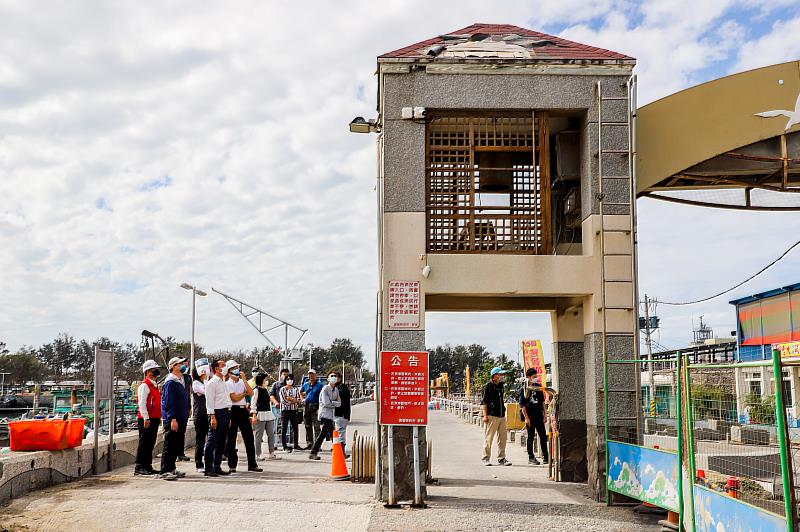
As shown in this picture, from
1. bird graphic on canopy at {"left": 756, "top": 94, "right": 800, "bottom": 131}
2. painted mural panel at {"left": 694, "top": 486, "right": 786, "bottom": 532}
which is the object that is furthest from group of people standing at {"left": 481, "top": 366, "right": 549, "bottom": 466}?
painted mural panel at {"left": 694, "top": 486, "right": 786, "bottom": 532}

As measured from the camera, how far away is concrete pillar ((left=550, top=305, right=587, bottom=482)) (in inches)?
507

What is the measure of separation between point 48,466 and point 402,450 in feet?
15.7

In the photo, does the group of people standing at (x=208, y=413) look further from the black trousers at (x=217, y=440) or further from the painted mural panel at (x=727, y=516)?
the painted mural panel at (x=727, y=516)

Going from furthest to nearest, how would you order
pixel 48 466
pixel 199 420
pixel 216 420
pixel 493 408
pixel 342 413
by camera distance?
pixel 493 408 < pixel 342 413 < pixel 199 420 < pixel 216 420 < pixel 48 466

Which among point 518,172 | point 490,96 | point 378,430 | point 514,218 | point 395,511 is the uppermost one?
point 490,96

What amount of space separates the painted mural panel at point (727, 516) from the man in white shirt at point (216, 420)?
7289mm

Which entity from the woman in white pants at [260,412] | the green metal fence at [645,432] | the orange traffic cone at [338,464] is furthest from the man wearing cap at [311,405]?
the green metal fence at [645,432]

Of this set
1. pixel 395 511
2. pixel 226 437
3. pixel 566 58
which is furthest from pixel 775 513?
pixel 226 437

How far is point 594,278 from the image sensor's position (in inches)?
444

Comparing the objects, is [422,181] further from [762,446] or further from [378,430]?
[762,446]

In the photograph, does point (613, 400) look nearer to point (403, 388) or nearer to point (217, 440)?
point (403, 388)

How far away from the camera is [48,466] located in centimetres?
1123

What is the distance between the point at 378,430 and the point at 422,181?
3363 millimetres

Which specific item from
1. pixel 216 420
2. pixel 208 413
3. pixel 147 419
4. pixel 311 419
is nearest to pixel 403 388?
pixel 216 420
